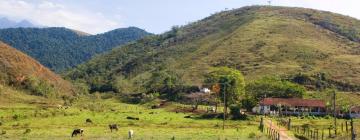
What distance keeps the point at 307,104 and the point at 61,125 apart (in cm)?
8014

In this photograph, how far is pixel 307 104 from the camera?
440 feet

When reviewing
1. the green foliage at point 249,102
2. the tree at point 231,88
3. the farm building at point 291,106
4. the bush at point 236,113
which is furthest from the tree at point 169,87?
the bush at point 236,113

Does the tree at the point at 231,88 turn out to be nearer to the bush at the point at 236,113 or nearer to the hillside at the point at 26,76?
the bush at the point at 236,113

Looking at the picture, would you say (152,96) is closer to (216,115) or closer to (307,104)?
(307,104)

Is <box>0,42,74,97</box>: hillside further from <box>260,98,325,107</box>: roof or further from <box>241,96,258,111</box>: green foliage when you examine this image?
<box>260,98,325,107</box>: roof

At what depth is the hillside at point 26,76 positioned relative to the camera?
5679 inches

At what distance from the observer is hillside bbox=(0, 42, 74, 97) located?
14425cm

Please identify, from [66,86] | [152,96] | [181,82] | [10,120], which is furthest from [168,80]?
[10,120]

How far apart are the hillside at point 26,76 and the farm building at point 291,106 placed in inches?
2309

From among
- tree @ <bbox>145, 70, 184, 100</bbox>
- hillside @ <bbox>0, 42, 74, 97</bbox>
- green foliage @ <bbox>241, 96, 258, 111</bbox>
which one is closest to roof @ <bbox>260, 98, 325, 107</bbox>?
green foliage @ <bbox>241, 96, 258, 111</bbox>

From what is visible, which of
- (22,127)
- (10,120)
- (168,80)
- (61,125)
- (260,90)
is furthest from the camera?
(168,80)

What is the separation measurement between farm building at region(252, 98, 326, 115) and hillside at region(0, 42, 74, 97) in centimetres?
5866

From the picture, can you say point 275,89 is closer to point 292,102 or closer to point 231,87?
point 292,102

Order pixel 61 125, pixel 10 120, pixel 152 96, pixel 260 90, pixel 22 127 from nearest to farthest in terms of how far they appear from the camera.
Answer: pixel 22 127, pixel 61 125, pixel 10 120, pixel 260 90, pixel 152 96
